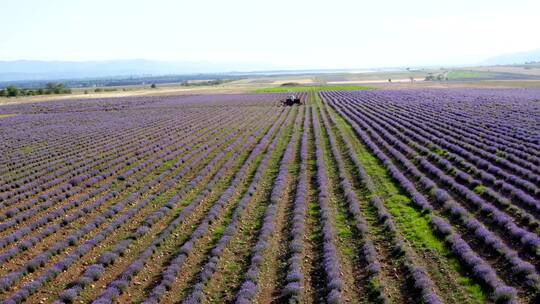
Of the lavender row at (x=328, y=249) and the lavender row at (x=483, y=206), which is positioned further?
the lavender row at (x=483, y=206)

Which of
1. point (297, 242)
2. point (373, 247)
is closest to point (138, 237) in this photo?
point (297, 242)

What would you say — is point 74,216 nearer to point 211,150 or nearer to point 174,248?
point 174,248

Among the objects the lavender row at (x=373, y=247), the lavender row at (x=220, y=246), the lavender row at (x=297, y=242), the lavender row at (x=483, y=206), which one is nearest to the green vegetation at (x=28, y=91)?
the lavender row at (x=220, y=246)

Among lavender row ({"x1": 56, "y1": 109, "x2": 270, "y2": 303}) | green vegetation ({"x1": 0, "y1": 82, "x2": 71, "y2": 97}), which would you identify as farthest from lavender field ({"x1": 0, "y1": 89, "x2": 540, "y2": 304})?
green vegetation ({"x1": 0, "y1": 82, "x2": 71, "y2": 97})

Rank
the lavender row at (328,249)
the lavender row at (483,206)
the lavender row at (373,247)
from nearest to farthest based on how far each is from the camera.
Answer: the lavender row at (373,247) < the lavender row at (328,249) < the lavender row at (483,206)

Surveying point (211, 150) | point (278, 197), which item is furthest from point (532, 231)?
point (211, 150)

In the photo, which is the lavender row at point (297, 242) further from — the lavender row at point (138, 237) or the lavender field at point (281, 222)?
the lavender row at point (138, 237)

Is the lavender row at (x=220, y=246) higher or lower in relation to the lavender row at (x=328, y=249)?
lower

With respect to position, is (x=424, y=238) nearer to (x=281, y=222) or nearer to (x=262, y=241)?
(x=281, y=222)
